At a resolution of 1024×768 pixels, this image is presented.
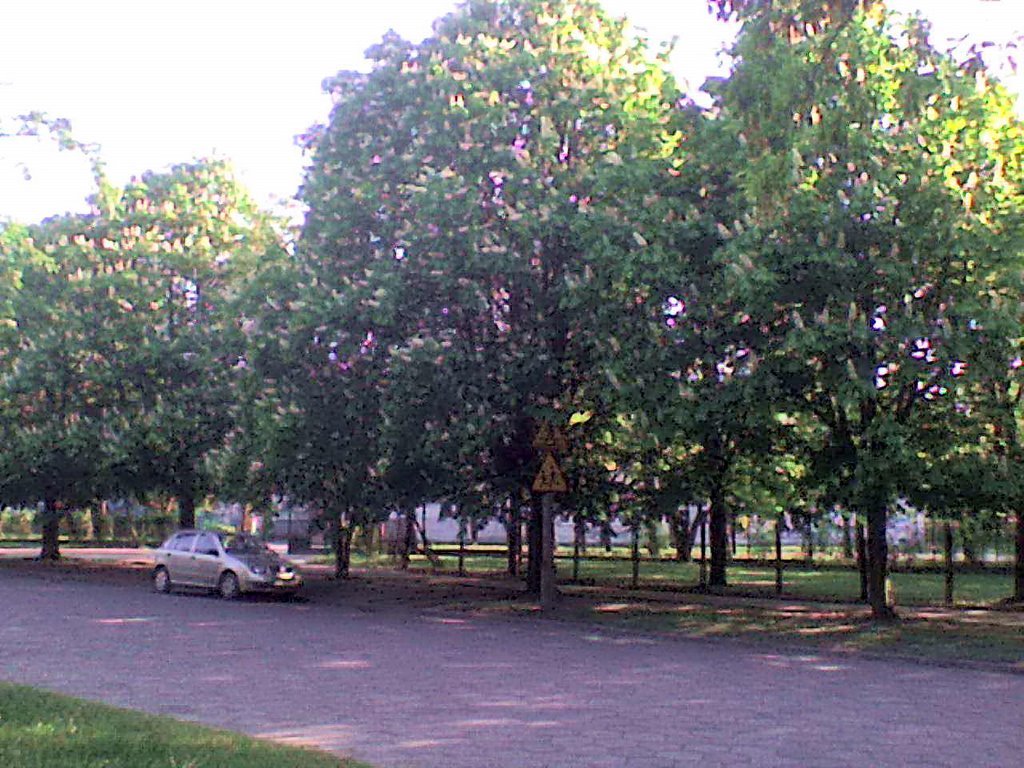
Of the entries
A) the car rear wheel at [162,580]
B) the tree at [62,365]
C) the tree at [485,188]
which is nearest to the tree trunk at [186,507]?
the tree at [62,365]

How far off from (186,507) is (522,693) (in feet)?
86.8

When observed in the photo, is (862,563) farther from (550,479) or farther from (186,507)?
(186,507)

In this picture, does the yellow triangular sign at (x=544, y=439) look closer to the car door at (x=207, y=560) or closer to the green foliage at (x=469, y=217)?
the green foliage at (x=469, y=217)

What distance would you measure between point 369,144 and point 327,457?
614 centimetres

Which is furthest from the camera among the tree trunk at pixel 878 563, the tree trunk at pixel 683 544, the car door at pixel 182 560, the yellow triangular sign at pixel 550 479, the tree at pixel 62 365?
the tree trunk at pixel 683 544

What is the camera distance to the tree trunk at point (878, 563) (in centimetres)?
1959

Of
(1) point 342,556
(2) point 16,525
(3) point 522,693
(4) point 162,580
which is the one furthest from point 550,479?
(2) point 16,525

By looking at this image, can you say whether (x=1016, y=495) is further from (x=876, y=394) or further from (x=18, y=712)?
(x=18, y=712)

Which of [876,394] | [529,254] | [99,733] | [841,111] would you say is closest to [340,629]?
[529,254]

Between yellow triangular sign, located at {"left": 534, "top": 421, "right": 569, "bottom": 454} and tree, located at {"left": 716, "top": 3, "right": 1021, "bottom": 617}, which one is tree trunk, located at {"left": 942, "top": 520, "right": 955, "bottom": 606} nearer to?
tree, located at {"left": 716, "top": 3, "right": 1021, "bottom": 617}

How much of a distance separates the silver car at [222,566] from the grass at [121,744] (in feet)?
52.4

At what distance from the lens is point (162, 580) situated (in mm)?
27594

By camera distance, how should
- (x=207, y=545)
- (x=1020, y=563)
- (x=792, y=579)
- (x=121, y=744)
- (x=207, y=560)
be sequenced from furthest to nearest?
(x=792, y=579), (x=207, y=545), (x=207, y=560), (x=1020, y=563), (x=121, y=744)

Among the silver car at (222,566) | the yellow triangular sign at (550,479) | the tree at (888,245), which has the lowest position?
the silver car at (222,566)
